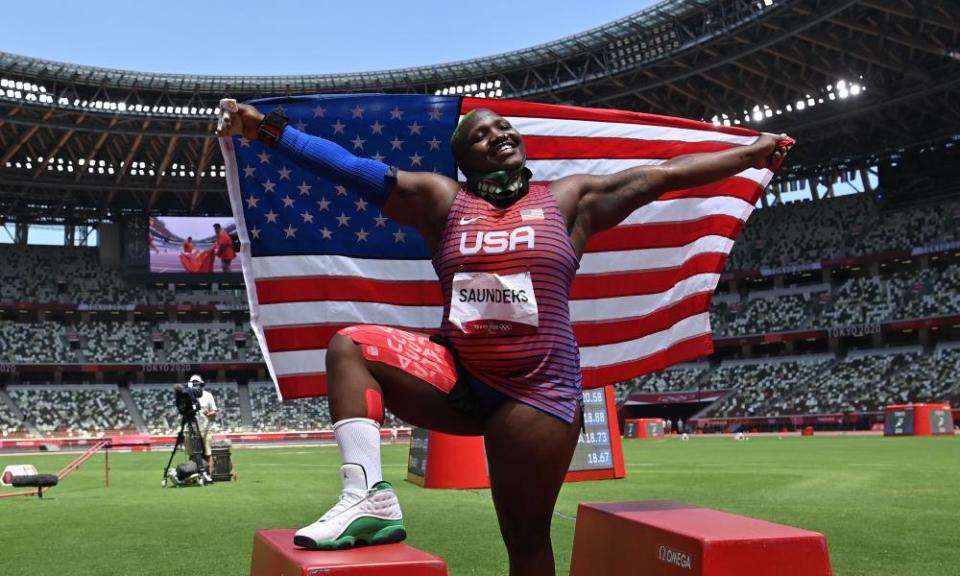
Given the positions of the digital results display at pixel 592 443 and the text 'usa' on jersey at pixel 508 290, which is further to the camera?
the digital results display at pixel 592 443

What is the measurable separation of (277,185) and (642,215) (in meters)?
2.28

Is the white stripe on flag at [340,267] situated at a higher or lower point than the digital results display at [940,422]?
higher

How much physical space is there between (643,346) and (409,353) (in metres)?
2.43

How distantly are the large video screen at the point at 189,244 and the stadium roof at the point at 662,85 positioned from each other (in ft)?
23.6

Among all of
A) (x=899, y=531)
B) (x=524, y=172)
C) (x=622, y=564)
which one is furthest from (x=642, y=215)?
(x=899, y=531)

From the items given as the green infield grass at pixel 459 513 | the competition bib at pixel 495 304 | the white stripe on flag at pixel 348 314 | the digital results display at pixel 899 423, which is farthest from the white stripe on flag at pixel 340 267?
the digital results display at pixel 899 423

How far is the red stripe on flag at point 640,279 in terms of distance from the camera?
5.42 metres

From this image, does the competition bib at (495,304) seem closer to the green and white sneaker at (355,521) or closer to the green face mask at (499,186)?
the green face mask at (499,186)

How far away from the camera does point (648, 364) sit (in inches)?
215

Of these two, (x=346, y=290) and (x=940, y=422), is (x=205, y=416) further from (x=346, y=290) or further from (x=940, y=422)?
(x=940, y=422)

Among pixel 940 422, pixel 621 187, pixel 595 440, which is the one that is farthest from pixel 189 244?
pixel 621 187

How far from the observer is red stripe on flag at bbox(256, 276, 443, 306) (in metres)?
4.93

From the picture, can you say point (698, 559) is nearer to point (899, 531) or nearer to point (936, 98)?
point (899, 531)

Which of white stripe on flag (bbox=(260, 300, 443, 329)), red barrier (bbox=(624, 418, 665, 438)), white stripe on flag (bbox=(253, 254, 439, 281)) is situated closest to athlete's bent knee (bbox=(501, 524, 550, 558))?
white stripe on flag (bbox=(260, 300, 443, 329))
